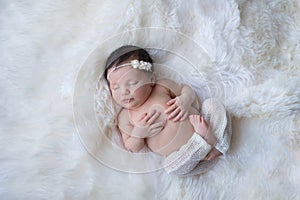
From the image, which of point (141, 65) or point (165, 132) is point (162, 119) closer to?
point (165, 132)

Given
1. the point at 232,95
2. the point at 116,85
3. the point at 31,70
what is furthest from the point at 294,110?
the point at 31,70

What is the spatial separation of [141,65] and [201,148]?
0.81ft

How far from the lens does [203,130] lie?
92 centimetres

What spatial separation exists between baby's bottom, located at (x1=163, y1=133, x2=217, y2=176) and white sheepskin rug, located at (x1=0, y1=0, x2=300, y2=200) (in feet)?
0.10

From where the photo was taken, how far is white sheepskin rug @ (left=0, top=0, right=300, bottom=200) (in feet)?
2.93

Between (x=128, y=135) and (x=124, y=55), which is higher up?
(x=124, y=55)

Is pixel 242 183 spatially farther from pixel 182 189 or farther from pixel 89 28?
pixel 89 28

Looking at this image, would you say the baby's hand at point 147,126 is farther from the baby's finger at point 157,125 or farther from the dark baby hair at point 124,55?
the dark baby hair at point 124,55

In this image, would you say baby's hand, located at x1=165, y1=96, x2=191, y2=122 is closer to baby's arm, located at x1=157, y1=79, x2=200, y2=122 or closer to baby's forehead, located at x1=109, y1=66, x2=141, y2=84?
baby's arm, located at x1=157, y1=79, x2=200, y2=122

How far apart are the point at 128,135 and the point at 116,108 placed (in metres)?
0.07

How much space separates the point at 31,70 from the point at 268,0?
652mm

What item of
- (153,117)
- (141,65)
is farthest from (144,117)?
(141,65)

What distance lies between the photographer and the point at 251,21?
0.98m

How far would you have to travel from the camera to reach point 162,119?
3.14 feet
